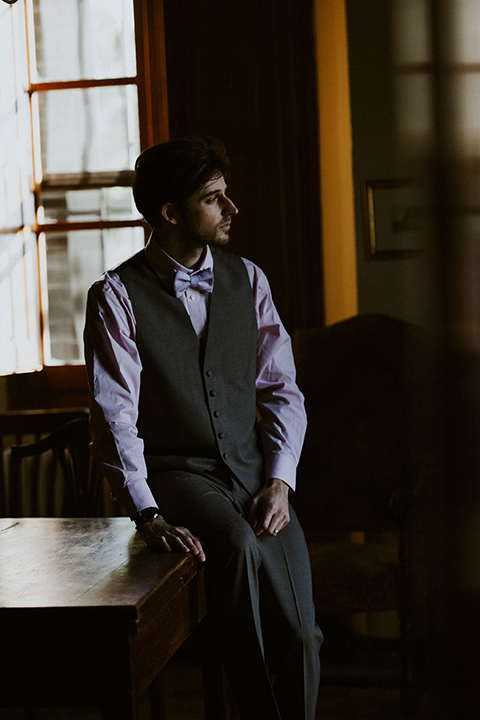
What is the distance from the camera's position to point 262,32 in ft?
9.64

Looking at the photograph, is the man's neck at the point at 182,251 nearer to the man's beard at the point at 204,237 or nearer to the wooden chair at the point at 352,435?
the man's beard at the point at 204,237

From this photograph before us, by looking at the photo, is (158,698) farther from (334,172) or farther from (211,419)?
(334,172)

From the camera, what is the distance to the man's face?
177cm

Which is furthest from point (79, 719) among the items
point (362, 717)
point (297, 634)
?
point (297, 634)

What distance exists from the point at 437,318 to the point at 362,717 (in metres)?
2.31

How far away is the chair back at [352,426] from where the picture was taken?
2523 millimetres

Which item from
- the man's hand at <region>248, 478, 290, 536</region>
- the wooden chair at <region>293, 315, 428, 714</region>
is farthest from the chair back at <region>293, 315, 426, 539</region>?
the man's hand at <region>248, 478, 290, 536</region>

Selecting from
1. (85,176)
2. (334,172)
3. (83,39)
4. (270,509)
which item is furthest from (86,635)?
(83,39)

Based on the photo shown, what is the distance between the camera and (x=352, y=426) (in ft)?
8.41

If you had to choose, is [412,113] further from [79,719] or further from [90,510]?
[79,719]

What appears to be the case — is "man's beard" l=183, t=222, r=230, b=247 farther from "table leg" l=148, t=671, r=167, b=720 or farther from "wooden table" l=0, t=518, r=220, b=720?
"table leg" l=148, t=671, r=167, b=720

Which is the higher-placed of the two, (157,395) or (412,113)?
(412,113)

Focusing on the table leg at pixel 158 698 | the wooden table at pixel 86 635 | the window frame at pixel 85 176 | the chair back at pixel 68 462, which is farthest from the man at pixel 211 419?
the window frame at pixel 85 176

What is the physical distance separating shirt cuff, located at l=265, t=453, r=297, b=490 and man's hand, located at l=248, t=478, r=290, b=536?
14mm
